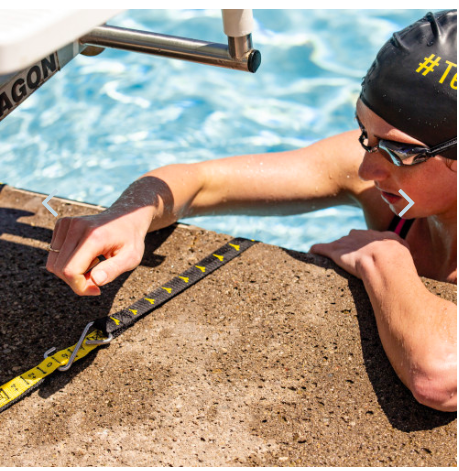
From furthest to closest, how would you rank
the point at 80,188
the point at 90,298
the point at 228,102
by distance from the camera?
1. the point at 228,102
2. the point at 80,188
3. the point at 90,298

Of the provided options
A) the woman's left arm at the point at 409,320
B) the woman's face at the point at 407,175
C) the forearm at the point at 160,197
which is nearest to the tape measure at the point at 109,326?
the forearm at the point at 160,197

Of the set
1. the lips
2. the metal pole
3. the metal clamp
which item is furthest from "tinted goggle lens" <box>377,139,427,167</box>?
the metal clamp

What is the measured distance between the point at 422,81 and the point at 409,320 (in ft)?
2.86

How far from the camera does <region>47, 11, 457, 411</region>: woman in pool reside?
197cm

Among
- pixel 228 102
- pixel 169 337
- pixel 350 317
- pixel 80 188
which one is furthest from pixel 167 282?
pixel 228 102

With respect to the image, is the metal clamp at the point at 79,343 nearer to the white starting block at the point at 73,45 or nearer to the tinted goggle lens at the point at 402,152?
the white starting block at the point at 73,45

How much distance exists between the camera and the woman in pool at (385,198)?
1970 mm

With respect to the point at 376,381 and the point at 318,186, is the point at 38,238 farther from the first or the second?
the point at 376,381

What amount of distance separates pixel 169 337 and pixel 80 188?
9.79ft

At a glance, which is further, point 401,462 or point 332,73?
point 332,73

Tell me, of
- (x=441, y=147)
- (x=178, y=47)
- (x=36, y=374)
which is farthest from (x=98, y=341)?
(x=441, y=147)

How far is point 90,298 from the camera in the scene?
2.45m

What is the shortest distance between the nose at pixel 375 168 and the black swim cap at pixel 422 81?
0.14 m

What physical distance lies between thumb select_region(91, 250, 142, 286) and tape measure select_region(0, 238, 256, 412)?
1.14 ft
